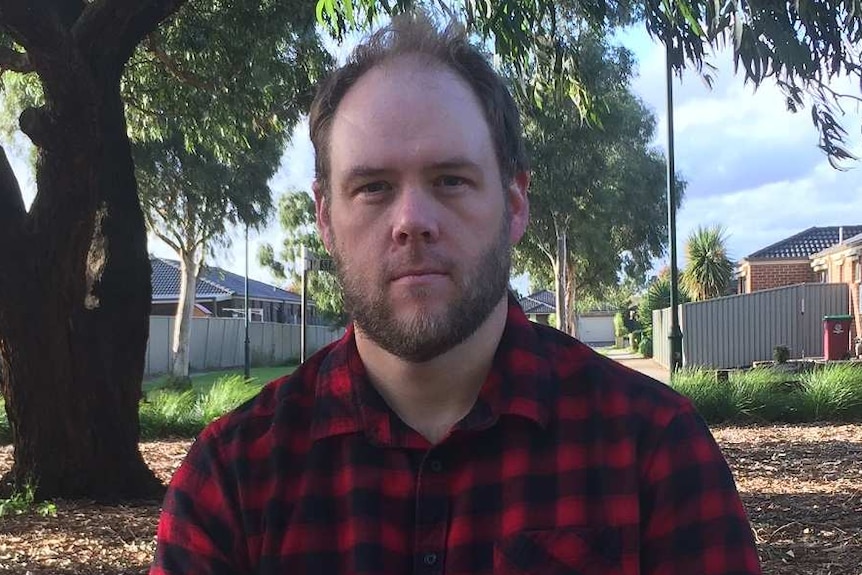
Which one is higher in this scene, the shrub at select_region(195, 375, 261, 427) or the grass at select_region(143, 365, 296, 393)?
the shrub at select_region(195, 375, 261, 427)

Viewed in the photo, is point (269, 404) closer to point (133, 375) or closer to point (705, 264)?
point (133, 375)

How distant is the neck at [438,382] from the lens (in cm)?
168

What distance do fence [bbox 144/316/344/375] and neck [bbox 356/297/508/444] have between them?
29.4 meters

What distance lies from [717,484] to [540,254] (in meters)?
30.0

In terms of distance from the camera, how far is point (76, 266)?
20.5ft

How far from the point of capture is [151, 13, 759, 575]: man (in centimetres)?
154

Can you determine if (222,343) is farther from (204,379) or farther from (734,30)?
(734,30)

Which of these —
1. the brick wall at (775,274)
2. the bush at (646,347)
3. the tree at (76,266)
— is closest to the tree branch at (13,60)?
the tree at (76,266)

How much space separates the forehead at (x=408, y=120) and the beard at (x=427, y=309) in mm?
178

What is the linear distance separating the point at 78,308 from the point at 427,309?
210 inches

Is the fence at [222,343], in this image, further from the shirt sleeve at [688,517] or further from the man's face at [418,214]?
the shirt sleeve at [688,517]

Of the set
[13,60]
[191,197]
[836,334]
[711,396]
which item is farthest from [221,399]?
[836,334]

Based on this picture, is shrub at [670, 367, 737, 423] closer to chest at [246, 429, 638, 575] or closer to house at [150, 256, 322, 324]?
chest at [246, 429, 638, 575]

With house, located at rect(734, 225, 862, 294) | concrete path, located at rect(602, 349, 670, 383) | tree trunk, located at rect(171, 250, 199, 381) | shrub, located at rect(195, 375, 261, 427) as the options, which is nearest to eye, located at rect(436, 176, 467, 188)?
concrete path, located at rect(602, 349, 670, 383)
